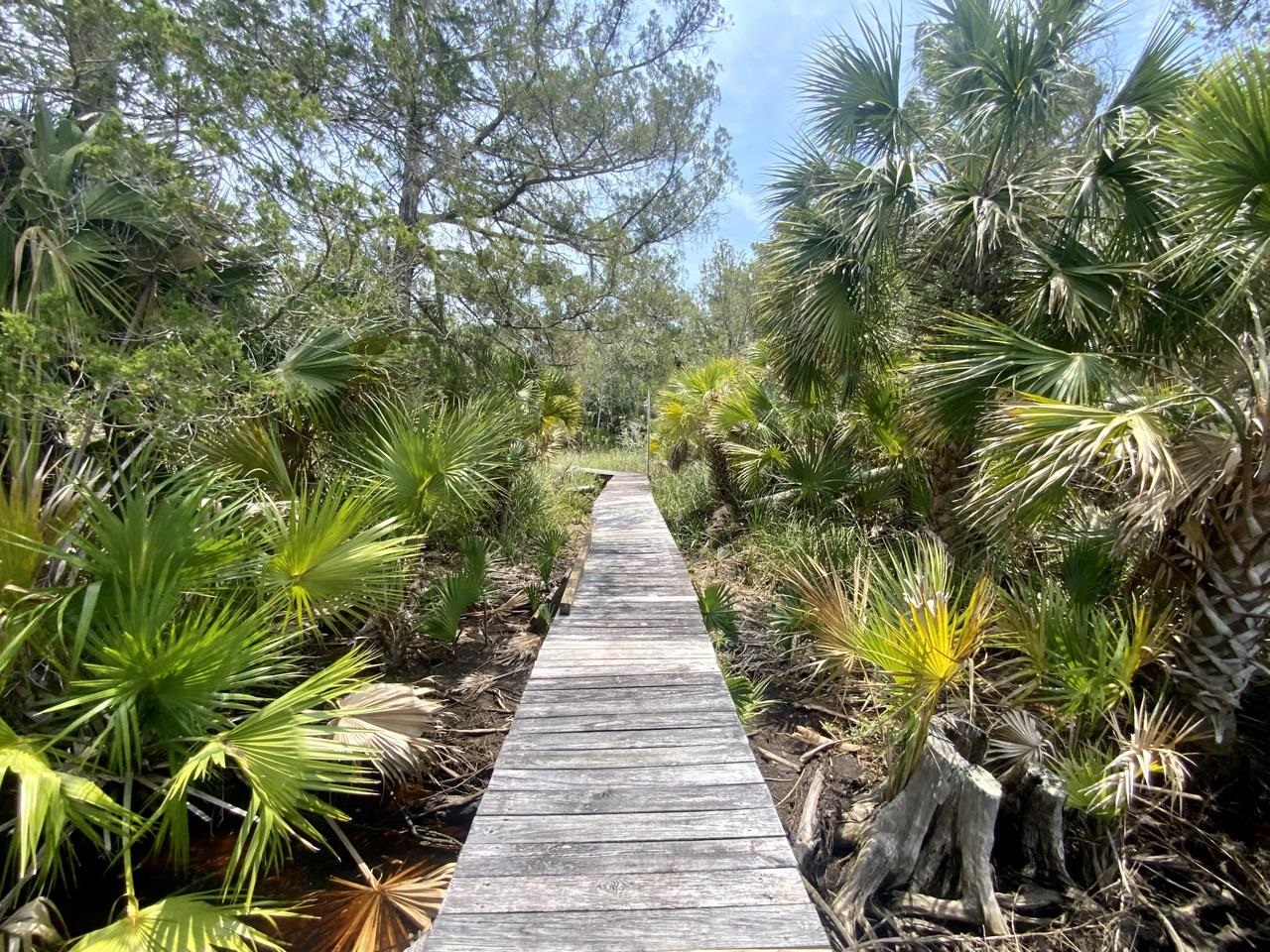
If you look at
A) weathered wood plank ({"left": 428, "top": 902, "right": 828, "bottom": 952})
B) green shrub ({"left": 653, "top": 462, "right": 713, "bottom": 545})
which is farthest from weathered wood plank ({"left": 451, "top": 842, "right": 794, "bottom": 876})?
green shrub ({"left": 653, "top": 462, "right": 713, "bottom": 545})

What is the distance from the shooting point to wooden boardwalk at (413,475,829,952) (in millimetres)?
→ 1762

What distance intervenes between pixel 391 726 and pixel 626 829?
5.65 ft

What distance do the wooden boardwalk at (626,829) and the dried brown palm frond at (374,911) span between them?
602 mm

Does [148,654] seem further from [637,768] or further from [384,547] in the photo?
[637,768]

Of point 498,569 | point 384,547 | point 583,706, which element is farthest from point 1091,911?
point 498,569

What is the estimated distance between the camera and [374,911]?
274 centimetres

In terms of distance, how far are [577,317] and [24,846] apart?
20.8 ft

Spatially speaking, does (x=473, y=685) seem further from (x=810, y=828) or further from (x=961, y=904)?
(x=961, y=904)

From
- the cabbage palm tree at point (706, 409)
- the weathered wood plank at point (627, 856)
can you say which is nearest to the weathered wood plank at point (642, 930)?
Answer: the weathered wood plank at point (627, 856)

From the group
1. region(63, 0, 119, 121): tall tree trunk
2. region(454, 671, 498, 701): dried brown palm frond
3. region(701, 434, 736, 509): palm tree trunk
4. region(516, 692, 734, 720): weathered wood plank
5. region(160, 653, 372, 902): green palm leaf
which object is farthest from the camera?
region(701, 434, 736, 509): palm tree trunk

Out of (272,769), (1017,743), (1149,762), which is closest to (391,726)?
(272,769)

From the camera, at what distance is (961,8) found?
476 cm

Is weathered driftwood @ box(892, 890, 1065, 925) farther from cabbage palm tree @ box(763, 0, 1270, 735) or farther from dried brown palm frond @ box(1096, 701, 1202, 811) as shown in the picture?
cabbage palm tree @ box(763, 0, 1270, 735)

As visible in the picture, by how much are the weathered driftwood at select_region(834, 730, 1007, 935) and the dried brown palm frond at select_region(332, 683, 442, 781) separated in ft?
7.46
